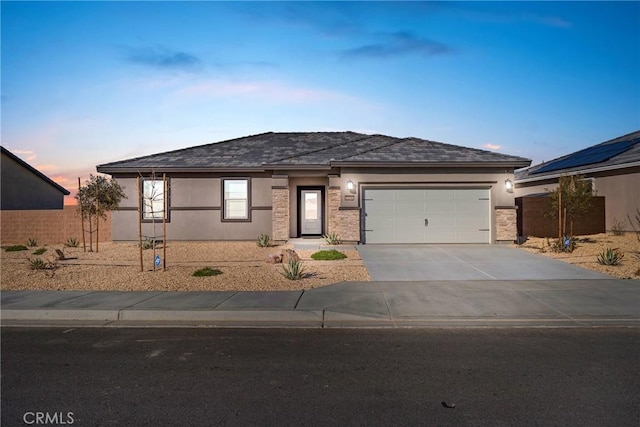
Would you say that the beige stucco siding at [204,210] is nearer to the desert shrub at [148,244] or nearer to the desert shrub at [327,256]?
the desert shrub at [148,244]

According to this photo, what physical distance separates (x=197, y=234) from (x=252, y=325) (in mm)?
13071

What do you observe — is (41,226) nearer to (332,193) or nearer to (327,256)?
(332,193)

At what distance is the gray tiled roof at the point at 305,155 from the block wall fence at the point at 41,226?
162 inches

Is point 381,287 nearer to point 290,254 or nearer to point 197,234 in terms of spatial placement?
point 290,254

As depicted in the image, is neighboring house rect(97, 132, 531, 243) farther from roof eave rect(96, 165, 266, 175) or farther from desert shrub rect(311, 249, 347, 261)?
desert shrub rect(311, 249, 347, 261)

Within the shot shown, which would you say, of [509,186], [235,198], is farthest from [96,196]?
[509,186]

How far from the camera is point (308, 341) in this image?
21.0 ft

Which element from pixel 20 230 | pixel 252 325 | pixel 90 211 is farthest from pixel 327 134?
pixel 252 325

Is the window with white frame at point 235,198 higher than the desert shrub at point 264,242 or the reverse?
higher

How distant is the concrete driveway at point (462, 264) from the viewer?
11102 millimetres

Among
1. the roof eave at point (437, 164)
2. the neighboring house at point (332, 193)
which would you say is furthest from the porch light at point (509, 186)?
the roof eave at point (437, 164)

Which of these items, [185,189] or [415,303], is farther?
[185,189]

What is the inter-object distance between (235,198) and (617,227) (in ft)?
57.3

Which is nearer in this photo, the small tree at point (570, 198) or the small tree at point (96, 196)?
the small tree at point (570, 198)
